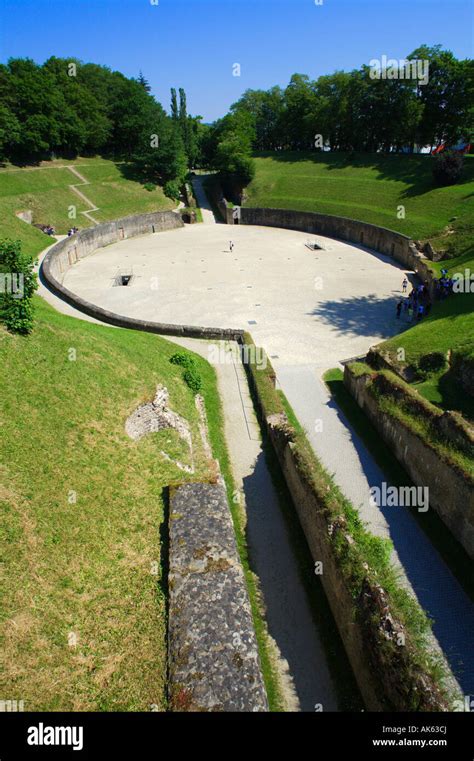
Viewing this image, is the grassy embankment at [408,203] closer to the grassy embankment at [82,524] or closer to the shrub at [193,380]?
the shrub at [193,380]

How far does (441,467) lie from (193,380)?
9.94 meters

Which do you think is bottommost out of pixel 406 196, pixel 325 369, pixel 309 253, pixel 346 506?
pixel 346 506

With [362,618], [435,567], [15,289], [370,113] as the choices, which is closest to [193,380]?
[15,289]

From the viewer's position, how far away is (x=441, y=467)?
11.6m

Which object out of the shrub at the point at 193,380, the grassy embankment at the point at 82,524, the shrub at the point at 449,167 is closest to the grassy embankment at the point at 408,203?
the shrub at the point at 449,167

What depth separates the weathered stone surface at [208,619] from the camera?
7.14 metres

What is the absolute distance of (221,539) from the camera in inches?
393

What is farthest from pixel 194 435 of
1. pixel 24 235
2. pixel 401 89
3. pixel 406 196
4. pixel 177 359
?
pixel 401 89

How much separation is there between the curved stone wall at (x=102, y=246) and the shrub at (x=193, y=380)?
553 cm

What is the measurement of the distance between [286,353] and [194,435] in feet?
28.5

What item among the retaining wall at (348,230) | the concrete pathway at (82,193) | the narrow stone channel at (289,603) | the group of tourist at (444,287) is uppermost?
the concrete pathway at (82,193)

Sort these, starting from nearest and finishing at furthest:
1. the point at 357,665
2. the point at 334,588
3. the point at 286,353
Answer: the point at 357,665, the point at 334,588, the point at 286,353

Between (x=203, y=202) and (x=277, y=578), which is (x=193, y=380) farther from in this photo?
(x=203, y=202)

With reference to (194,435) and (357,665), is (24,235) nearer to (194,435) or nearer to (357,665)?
(194,435)
